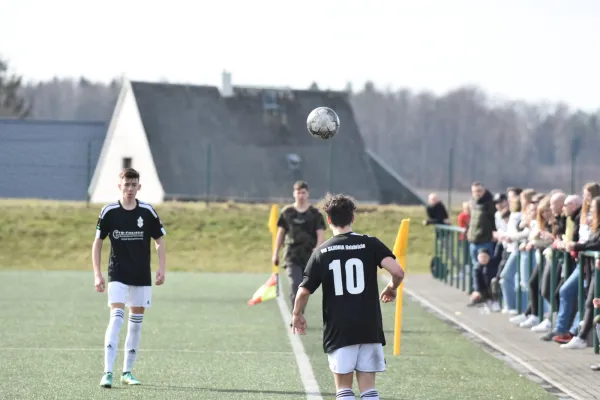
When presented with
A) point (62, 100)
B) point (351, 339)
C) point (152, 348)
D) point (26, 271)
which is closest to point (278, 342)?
point (152, 348)

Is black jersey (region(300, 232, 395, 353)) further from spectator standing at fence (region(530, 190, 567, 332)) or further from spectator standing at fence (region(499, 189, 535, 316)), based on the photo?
spectator standing at fence (region(499, 189, 535, 316))

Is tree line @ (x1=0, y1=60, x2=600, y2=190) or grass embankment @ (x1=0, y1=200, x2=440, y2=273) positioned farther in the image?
tree line @ (x1=0, y1=60, x2=600, y2=190)

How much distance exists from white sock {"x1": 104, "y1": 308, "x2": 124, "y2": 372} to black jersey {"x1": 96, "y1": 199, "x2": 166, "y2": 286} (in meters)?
0.30

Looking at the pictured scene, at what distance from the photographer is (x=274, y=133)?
59938 millimetres

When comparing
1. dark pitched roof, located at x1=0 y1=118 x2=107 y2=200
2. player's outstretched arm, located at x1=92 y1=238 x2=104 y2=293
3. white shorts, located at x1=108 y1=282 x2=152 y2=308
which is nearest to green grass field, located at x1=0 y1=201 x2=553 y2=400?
white shorts, located at x1=108 y1=282 x2=152 y2=308

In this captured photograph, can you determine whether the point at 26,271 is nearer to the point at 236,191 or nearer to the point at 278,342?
the point at 278,342

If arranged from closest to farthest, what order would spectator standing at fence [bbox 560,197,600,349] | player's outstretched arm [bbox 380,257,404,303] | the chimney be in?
player's outstretched arm [bbox 380,257,404,303]
spectator standing at fence [bbox 560,197,600,349]
the chimney

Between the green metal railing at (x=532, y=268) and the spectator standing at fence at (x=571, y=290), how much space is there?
14cm

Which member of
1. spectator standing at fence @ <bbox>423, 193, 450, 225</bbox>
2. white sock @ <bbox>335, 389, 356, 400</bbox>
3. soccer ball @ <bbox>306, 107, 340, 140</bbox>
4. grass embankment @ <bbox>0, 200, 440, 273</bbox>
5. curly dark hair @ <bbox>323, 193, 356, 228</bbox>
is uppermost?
soccer ball @ <bbox>306, 107, 340, 140</bbox>

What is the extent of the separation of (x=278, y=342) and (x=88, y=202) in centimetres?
2357

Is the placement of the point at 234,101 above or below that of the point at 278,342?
above

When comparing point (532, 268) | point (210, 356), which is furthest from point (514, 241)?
point (210, 356)

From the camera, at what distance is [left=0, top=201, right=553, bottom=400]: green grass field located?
1127cm

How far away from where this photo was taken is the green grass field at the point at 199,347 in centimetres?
1127
